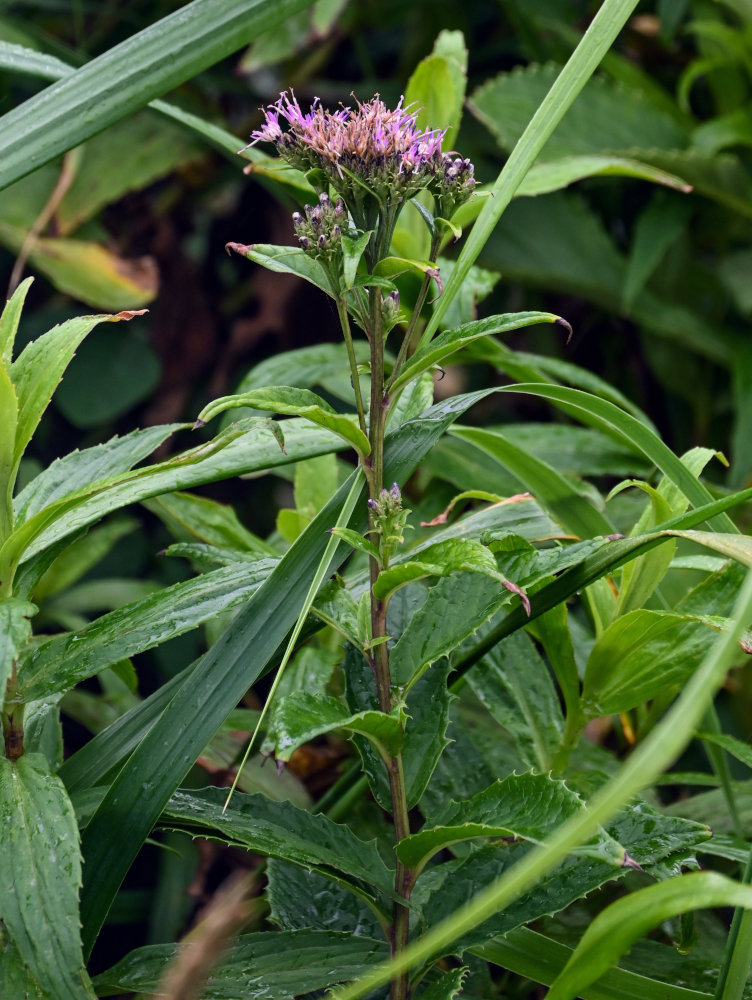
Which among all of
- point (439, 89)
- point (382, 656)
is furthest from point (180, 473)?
point (439, 89)

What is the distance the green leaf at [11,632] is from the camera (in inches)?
17.2

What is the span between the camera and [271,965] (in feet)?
1.72

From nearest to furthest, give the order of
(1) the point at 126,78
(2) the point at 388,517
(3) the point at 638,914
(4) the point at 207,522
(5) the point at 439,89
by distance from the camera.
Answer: (3) the point at 638,914 → (2) the point at 388,517 → (1) the point at 126,78 → (4) the point at 207,522 → (5) the point at 439,89

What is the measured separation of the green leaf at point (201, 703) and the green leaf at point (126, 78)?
0.93 ft

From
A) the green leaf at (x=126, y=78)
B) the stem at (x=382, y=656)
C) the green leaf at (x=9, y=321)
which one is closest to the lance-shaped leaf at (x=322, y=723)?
the stem at (x=382, y=656)

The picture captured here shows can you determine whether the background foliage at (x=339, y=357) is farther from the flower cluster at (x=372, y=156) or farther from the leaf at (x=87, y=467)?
the flower cluster at (x=372, y=156)

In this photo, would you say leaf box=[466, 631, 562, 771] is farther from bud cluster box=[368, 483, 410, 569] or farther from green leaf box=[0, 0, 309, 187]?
green leaf box=[0, 0, 309, 187]

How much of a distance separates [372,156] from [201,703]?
1.01 ft

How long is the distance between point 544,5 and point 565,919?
118 centimetres

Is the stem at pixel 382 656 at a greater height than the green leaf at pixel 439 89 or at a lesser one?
lesser

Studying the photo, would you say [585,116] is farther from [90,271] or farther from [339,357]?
[90,271]

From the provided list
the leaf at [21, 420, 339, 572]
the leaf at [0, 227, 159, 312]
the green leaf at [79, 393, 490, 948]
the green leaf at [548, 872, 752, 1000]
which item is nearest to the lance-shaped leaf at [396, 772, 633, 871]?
the green leaf at [548, 872, 752, 1000]

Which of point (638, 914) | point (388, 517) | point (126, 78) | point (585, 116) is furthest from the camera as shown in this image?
point (585, 116)

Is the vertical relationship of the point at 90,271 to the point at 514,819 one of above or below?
above
